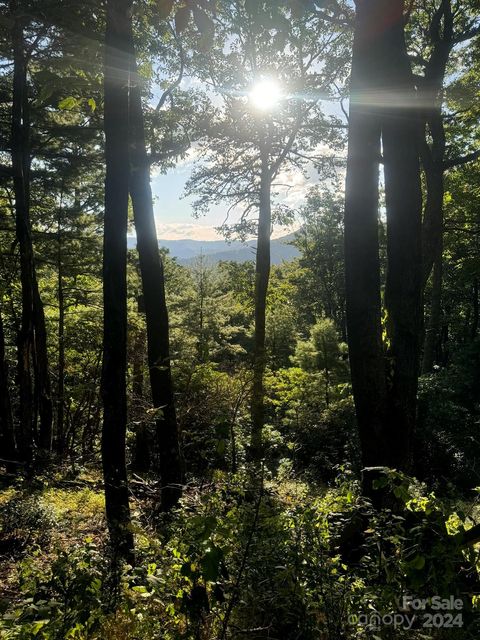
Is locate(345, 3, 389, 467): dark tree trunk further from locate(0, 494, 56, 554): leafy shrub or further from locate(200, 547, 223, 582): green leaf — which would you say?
locate(0, 494, 56, 554): leafy shrub

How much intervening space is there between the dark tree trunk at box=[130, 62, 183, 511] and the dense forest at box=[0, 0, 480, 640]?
3 cm

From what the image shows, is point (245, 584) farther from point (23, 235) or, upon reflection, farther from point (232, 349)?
point (232, 349)

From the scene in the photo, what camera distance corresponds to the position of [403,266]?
3922 mm

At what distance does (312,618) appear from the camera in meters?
2.24

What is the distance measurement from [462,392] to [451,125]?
348 inches

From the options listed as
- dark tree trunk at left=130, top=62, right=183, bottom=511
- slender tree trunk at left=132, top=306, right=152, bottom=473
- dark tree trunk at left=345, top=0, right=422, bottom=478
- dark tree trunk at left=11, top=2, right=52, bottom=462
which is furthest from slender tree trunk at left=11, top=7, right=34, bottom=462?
dark tree trunk at left=345, top=0, right=422, bottom=478

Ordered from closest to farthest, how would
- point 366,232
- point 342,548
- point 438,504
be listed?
point 438,504, point 342,548, point 366,232

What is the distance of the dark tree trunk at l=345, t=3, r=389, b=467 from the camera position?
12.2ft

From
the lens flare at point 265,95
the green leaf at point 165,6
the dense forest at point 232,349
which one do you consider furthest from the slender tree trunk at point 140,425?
the lens flare at point 265,95

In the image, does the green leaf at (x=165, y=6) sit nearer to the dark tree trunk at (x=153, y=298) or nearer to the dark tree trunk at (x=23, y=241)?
the dark tree trunk at (x=153, y=298)

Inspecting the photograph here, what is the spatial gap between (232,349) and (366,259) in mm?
8468

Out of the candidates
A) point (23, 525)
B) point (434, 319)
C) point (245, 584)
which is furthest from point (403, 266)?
point (434, 319)

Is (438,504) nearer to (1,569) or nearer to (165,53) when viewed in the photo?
(1,569)

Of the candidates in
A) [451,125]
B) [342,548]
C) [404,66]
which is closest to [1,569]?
[342,548]
